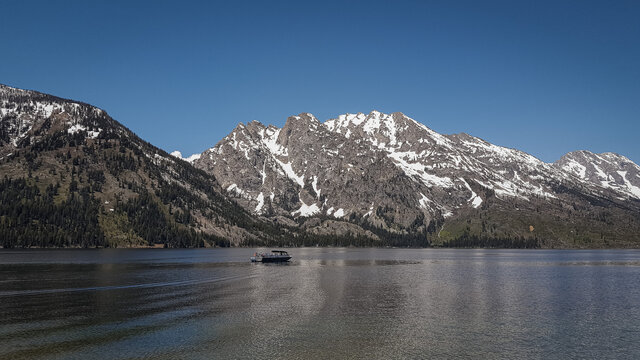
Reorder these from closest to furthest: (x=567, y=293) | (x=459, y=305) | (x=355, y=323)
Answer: (x=355, y=323) → (x=459, y=305) → (x=567, y=293)

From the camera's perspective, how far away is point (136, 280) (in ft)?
413

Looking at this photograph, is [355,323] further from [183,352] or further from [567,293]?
[567,293]

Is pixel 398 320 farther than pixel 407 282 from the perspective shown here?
No

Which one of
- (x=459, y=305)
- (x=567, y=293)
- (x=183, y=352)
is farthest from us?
(x=567, y=293)

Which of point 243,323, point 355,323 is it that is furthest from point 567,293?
point 243,323

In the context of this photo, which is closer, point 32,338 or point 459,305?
point 32,338

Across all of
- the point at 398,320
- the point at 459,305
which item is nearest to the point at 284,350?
the point at 398,320

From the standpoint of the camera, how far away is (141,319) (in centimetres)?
7212

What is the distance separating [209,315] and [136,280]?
5814 centimetres

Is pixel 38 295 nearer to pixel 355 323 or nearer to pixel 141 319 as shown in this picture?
pixel 141 319

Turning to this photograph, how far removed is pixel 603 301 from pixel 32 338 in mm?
96834

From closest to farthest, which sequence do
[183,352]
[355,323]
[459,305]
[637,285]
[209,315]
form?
1. [183,352]
2. [355,323]
3. [209,315]
4. [459,305]
5. [637,285]

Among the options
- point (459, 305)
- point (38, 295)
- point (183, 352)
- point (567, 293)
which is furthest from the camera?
point (567, 293)

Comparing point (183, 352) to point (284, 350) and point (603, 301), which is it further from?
point (603, 301)
